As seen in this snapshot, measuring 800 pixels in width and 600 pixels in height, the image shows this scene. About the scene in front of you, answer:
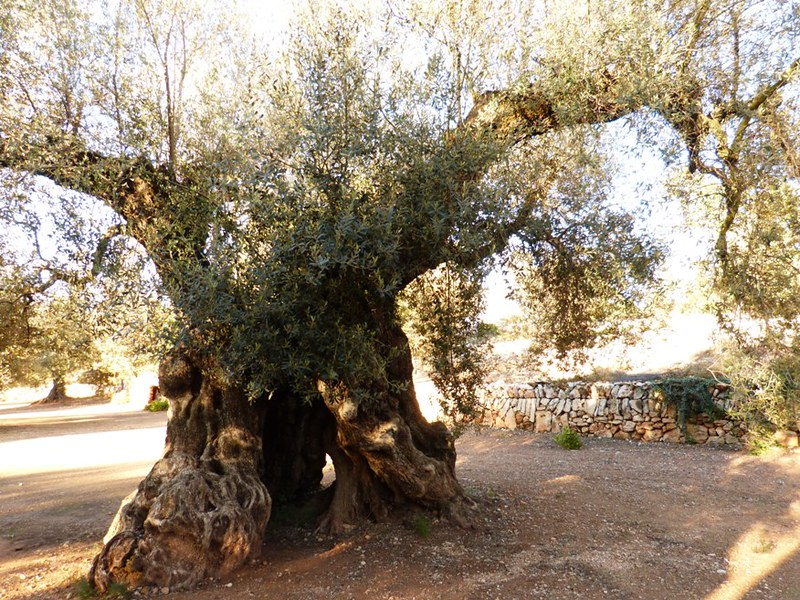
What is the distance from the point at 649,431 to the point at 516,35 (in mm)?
11351

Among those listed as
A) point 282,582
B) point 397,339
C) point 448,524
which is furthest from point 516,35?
point 282,582

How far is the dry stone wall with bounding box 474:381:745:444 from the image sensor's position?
13.8 metres

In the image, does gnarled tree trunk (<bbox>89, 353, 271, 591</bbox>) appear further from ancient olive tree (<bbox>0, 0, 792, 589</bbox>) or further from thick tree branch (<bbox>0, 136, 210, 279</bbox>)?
thick tree branch (<bbox>0, 136, 210, 279</bbox>)

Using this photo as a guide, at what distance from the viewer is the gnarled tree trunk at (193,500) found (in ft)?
18.7

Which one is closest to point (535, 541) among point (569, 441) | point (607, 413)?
point (569, 441)

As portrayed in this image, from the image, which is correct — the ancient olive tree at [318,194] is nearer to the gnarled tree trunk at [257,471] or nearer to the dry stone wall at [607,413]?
the gnarled tree trunk at [257,471]

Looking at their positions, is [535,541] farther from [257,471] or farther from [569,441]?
[569,441]

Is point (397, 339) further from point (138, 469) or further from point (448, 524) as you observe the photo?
point (138, 469)

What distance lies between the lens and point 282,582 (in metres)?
5.93

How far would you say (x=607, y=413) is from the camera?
1543cm

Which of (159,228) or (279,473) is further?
(279,473)

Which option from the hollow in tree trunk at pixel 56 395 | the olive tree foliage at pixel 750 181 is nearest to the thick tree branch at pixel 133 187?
the olive tree foliage at pixel 750 181

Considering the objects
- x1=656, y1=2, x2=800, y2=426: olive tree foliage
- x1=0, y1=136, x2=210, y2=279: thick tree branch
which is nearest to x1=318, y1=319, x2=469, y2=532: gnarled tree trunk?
x1=0, y1=136, x2=210, y2=279: thick tree branch

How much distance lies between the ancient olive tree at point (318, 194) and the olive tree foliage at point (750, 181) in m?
0.51
